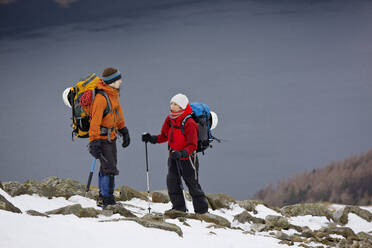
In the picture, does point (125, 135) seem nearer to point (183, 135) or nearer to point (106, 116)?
point (106, 116)

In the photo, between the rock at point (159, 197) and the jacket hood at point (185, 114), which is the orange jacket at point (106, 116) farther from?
the rock at point (159, 197)

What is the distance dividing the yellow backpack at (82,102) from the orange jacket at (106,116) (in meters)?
0.09

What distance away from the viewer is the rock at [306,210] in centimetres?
1405

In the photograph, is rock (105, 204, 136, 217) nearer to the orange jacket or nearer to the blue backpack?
the orange jacket

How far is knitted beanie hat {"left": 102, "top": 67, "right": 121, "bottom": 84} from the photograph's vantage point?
29.2ft

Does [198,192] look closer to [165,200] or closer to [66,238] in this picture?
[165,200]

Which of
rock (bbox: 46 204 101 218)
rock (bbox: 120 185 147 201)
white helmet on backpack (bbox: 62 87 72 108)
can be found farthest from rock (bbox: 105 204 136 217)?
rock (bbox: 120 185 147 201)

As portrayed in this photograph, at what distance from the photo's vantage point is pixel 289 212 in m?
14.3

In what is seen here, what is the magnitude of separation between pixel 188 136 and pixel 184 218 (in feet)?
5.34

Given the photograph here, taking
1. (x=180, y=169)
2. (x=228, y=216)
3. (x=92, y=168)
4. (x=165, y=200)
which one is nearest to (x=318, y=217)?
(x=228, y=216)

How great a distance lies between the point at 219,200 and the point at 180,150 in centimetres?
385

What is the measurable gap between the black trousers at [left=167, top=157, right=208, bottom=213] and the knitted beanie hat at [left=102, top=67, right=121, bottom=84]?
6.53 ft

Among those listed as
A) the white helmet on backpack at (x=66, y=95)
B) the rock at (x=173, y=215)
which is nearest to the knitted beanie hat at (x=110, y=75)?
the white helmet on backpack at (x=66, y=95)

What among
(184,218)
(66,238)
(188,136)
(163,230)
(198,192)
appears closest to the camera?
(66,238)
